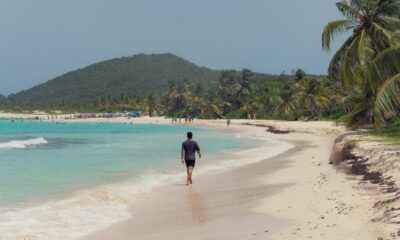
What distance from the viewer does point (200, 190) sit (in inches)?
547

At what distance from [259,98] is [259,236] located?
88.0m

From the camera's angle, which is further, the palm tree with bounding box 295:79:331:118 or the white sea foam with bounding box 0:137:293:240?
the palm tree with bounding box 295:79:331:118

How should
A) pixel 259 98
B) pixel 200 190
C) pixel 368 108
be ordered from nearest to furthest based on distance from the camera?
pixel 200 190 < pixel 368 108 < pixel 259 98

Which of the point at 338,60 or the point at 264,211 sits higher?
the point at 338,60

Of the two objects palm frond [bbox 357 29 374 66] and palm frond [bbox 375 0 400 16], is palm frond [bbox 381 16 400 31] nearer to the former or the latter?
palm frond [bbox 375 0 400 16]

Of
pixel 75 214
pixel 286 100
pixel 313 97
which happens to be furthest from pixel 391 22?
pixel 286 100

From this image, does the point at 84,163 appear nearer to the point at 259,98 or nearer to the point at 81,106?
the point at 259,98

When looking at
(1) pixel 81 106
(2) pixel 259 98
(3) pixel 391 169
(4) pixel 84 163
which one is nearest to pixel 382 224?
(3) pixel 391 169

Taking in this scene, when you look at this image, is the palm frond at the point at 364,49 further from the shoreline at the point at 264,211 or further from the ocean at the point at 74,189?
the shoreline at the point at 264,211

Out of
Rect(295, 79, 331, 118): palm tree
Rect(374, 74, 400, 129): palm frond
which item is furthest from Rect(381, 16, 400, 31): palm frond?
Rect(295, 79, 331, 118): palm tree

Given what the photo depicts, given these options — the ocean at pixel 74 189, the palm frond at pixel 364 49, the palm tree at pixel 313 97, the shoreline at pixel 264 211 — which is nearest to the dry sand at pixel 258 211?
the shoreline at pixel 264 211

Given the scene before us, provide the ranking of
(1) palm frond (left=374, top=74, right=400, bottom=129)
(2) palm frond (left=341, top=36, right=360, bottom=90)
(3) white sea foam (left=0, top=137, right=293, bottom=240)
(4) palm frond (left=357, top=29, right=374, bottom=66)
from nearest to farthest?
(3) white sea foam (left=0, top=137, right=293, bottom=240) → (1) palm frond (left=374, top=74, right=400, bottom=129) → (4) palm frond (left=357, top=29, right=374, bottom=66) → (2) palm frond (left=341, top=36, right=360, bottom=90)

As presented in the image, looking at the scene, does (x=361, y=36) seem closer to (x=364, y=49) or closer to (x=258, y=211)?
(x=364, y=49)

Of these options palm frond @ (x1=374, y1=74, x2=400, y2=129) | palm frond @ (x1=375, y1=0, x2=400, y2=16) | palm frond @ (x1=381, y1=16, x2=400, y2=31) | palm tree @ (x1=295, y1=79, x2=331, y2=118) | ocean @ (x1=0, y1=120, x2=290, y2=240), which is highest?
palm frond @ (x1=375, y1=0, x2=400, y2=16)
